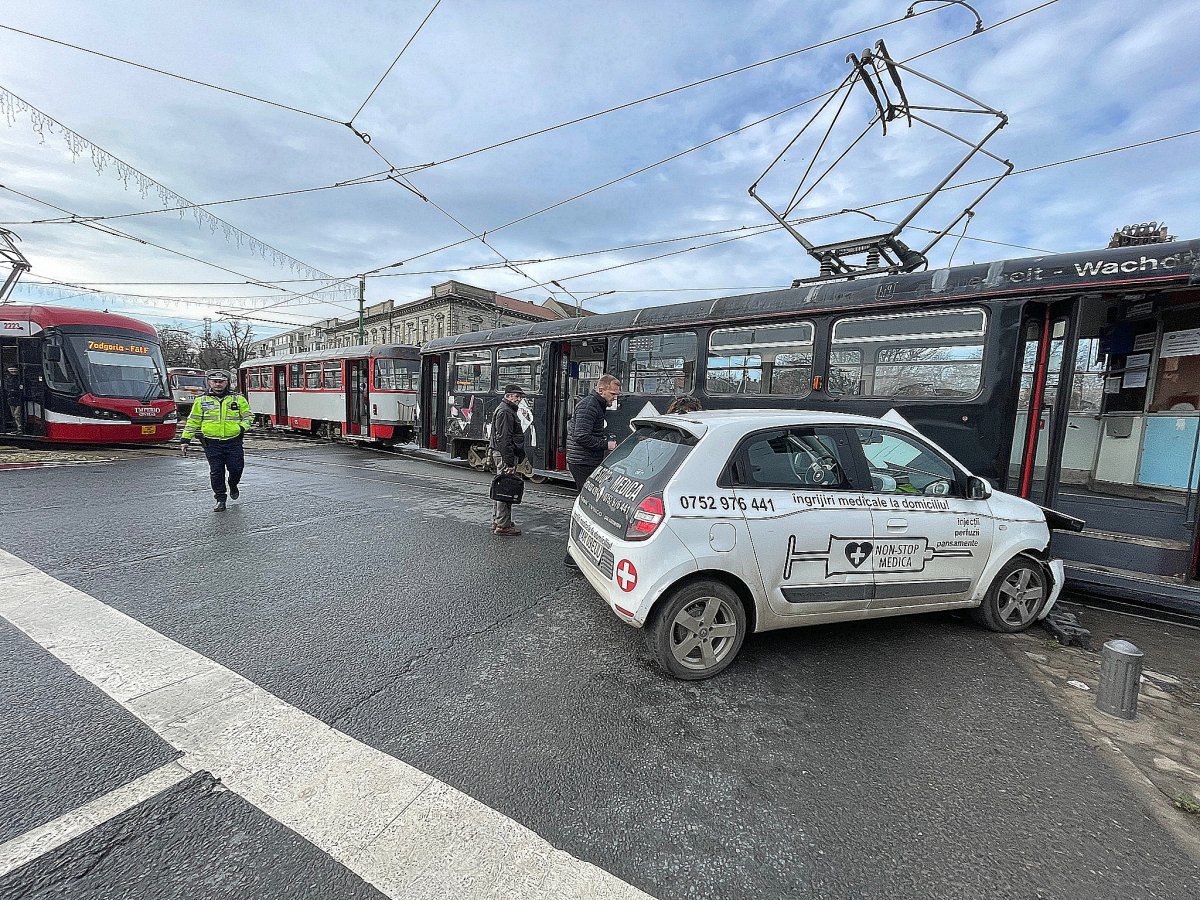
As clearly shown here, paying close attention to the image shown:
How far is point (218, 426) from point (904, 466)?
814 cm

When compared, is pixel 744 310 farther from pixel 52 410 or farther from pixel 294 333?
pixel 294 333

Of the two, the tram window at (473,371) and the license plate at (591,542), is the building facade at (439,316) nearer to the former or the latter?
the tram window at (473,371)

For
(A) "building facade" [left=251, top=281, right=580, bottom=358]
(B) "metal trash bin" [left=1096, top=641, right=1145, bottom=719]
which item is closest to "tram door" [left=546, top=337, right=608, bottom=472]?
(B) "metal trash bin" [left=1096, top=641, right=1145, bottom=719]

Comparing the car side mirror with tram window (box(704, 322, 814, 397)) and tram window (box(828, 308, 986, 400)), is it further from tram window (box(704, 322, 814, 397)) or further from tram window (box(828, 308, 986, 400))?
tram window (box(704, 322, 814, 397))

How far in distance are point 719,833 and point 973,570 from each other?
9.70 feet

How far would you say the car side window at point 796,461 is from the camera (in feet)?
11.2

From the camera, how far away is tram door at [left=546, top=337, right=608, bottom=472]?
9.60 m

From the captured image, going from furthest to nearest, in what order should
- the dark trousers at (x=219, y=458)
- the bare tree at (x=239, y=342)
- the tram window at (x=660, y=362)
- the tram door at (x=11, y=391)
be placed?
the bare tree at (x=239, y=342)
the tram door at (x=11, y=391)
the tram window at (x=660, y=362)
the dark trousers at (x=219, y=458)

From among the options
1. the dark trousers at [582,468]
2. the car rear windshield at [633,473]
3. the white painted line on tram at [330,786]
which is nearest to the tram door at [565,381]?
the dark trousers at [582,468]

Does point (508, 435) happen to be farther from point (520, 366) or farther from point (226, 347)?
point (226, 347)

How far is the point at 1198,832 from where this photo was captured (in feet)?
7.11

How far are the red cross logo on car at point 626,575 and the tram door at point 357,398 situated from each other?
49.1 ft

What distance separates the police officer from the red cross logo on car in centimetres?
622

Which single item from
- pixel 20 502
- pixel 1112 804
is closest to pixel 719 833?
pixel 1112 804
